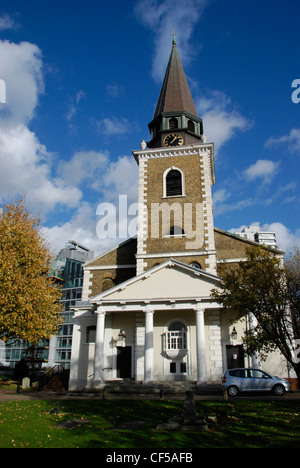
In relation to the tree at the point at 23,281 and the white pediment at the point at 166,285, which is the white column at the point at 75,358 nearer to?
the tree at the point at 23,281

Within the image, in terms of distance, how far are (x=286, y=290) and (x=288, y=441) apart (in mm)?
7454

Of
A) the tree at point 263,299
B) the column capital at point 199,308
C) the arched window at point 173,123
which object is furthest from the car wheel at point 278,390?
the arched window at point 173,123

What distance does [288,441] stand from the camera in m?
8.44

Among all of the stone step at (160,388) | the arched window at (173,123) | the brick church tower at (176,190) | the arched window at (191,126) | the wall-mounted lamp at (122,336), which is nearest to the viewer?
the stone step at (160,388)

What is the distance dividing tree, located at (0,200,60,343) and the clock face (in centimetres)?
1270

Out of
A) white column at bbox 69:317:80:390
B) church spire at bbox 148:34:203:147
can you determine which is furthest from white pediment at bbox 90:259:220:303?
church spire at bbox 148:34:203:147

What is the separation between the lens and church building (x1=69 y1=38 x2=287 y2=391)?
22109mm

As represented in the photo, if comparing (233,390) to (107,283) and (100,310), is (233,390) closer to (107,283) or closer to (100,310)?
(100,310)

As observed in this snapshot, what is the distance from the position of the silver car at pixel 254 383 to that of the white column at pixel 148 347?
4764 mm

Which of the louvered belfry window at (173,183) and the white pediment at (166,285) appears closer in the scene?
the white pediment at (166,285)

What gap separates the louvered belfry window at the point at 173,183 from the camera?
28859mm

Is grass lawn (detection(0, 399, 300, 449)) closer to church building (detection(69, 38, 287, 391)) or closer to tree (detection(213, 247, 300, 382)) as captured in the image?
tree (detection(213, 247, 300, 382))

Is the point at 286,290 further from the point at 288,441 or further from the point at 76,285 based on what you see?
the point at 76,285
